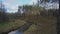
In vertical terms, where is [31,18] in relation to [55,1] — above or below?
below

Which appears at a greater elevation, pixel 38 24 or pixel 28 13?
pixel 28 13

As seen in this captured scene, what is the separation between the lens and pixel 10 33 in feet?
6.97

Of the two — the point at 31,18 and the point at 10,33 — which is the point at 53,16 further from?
the point at 10,33

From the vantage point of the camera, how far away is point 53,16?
2.18 meters

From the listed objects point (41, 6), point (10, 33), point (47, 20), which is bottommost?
point (10, 33)

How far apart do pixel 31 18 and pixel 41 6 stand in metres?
0.21

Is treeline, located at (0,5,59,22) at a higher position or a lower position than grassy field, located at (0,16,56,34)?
higher

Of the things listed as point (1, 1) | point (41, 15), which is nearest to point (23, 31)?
point (41, 15)

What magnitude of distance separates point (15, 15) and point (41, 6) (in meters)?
0.36

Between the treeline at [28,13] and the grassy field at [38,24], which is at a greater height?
the treeline at [28,13]

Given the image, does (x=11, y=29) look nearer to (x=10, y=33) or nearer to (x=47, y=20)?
(x=10, y=33)

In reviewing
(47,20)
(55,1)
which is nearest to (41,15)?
(47,20)

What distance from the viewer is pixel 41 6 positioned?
7.25ft

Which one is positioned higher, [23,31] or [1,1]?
[1,1]
